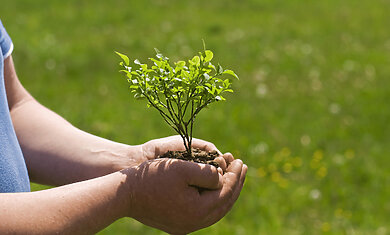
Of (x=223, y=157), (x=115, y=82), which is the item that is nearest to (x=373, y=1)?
(x=115, y=82)

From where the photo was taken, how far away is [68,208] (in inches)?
62.5

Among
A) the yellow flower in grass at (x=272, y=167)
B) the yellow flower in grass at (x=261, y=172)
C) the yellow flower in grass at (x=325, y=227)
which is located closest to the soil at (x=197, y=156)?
the yellow flower in grass at (x=325, y=227)

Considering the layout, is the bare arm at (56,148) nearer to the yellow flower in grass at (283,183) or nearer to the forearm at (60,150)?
the forearm at (60,150)

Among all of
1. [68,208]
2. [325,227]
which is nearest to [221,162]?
[68,208]

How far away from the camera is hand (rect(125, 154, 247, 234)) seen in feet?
5.52

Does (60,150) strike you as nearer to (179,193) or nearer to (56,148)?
(56,148)

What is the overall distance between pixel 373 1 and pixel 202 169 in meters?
10.9

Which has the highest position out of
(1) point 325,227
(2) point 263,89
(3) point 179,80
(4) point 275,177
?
(3) point 179,80

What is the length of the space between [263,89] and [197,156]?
491 cm

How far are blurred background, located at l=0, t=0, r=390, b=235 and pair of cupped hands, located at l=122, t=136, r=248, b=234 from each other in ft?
7.97

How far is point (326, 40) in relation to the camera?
8.65 meters

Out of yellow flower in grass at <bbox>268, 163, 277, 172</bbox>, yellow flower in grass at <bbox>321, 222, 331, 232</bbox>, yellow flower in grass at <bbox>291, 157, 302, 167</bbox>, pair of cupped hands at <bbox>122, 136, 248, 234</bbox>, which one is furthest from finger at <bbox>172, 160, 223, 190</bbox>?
yellow flower in grass at <bbox>291, 157, 302, 167</bbox>

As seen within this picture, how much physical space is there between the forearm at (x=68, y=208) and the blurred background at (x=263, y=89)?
8.45 feet

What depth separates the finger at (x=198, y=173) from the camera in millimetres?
1691
